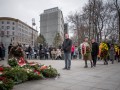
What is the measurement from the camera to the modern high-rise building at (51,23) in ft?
337

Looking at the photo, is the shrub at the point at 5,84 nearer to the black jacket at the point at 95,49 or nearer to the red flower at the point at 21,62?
the red flower at the point at 21,62

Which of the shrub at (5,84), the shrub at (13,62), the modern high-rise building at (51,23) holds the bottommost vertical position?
the shrub at (5,84)

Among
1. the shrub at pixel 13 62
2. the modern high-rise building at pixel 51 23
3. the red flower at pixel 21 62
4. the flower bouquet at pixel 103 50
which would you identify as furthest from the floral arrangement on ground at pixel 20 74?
the modern high-rise building at pixel 51 23

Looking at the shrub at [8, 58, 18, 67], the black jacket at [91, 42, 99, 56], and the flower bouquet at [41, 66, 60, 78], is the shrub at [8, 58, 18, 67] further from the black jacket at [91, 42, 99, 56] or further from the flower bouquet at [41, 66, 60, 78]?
the black jacket at [91, 42, 99, 56]

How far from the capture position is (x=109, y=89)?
20.0ft

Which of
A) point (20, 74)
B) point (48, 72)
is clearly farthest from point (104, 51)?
point (20, 74)

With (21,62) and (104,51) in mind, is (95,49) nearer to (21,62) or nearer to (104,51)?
(104,51)

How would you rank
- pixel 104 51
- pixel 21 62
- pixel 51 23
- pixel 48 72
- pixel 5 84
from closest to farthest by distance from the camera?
pixel 5 84, pixel 48 72, pixel 21 62, pixel 104 51, pixel 51 23

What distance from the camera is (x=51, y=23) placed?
105625 millimetres

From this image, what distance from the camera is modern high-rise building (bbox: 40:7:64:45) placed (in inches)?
4048

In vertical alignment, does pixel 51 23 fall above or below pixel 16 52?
above

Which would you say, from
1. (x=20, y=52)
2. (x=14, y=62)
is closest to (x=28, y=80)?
(x=14, y=62)

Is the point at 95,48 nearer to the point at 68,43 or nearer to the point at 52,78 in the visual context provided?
the point at 68,43

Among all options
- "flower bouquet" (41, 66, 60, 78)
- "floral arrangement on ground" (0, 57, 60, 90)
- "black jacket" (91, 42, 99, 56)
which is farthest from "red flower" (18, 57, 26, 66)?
"black jacket" (91, 42, 99, 56)
